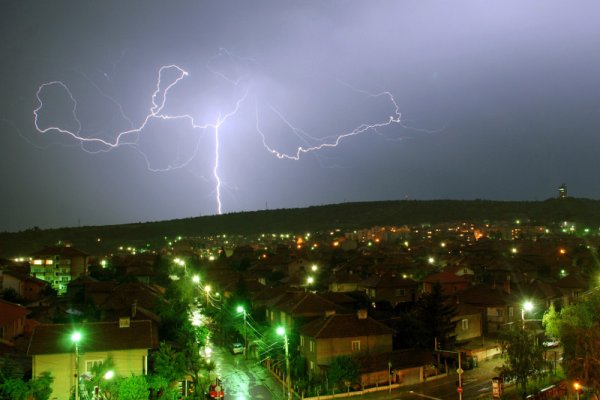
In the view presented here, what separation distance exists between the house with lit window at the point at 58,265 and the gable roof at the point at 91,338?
153 ft

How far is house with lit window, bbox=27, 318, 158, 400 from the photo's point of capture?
19609 mm

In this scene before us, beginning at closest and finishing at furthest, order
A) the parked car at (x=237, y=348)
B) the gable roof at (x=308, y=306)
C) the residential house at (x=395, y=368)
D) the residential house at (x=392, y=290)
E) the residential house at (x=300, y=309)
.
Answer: the residential house at (x=395, y=368), the residential house at (x=300, y=309), the gable roof at (x=308, y=306), the parked car at (x=237, y=348), the residential house at (x=392, y=290)

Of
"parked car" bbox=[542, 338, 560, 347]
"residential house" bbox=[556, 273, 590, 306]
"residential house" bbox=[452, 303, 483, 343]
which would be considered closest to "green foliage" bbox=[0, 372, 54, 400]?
"residential house" bbox=[452, 303, 483, 343]

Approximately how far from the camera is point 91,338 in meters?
20.8

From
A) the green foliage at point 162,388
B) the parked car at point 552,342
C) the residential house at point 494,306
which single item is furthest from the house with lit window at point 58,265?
the parked car at point 552,342

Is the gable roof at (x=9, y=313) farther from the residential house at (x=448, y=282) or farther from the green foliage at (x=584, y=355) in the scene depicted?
the residential house at (x=448, y=282)

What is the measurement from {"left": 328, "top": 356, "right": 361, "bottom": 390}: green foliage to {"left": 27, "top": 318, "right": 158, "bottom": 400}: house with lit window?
745 cm

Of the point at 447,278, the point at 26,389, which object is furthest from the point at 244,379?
the point at 447,278

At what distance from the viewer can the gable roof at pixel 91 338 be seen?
19859 millimetres

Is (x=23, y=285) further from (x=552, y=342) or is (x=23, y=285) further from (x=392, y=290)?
(x=552, y=342)

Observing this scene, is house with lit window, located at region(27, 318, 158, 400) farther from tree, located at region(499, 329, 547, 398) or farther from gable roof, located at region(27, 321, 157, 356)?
tree, located at region(499, 329, 547, 398)

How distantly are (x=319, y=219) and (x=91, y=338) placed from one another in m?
151

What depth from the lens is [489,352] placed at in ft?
96.8

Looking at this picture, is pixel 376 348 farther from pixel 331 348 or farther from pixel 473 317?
pixel 473 317
